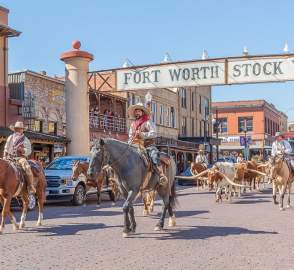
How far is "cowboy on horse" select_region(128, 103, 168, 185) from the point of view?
1205 centimetres

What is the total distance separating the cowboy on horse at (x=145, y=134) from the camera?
12055 mm

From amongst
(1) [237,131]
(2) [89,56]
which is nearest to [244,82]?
(2) [89,56]

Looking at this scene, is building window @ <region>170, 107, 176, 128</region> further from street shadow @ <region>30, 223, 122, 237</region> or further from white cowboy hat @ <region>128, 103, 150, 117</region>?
white cowboy hat @ <region>128, 103, 150, 117</region>

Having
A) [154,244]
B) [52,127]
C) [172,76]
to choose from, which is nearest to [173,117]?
[52,127]

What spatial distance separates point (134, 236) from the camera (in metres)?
11.2

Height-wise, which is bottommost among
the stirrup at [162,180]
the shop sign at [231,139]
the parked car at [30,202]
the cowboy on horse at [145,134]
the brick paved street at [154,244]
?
the brick paved street at [154,244]

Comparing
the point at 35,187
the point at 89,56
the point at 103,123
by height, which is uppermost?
the point at 89,56

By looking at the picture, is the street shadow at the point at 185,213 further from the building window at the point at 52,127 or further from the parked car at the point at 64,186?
the building window at the point at 52,127

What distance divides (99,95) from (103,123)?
9.13ft

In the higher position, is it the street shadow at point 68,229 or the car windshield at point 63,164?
the car windshield at point 63,164

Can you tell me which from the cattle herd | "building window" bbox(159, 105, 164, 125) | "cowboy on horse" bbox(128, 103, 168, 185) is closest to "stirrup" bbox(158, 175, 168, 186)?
"cowboy on horse" bbox(128, 103, 168, 185)

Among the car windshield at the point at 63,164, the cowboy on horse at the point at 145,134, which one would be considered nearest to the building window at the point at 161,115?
the car windshield at the point at 63,164

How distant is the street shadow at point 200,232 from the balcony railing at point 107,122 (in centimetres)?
2575

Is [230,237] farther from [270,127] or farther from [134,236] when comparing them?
[270,127]
